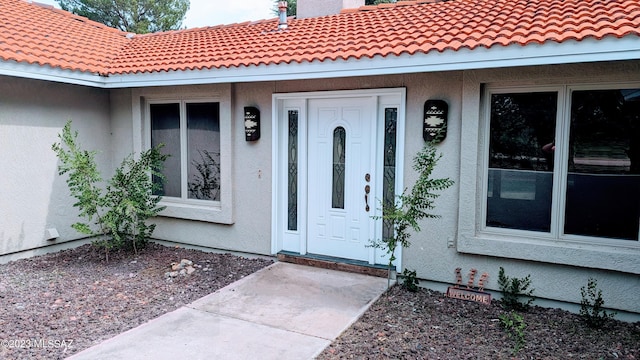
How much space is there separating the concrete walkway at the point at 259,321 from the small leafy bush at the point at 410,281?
30cm

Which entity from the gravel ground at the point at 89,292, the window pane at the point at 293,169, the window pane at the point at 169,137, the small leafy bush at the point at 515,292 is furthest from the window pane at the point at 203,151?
the small leafy bush at the point at 515,292

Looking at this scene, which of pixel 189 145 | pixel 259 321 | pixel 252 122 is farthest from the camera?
pixel 189 145

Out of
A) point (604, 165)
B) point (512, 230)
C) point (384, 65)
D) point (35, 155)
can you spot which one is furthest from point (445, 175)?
point (35, 155)

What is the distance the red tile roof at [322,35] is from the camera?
548cm

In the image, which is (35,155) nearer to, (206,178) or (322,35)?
(206,178)

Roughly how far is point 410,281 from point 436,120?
2223 millimetres

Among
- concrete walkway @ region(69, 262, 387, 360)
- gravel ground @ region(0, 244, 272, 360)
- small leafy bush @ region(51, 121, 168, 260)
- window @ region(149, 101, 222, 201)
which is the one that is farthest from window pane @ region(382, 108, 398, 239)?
small leafy bush @ region(51, 121, 168, 260)

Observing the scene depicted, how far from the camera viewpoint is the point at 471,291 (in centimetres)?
586

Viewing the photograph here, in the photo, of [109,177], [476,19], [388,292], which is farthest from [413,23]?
[109,177]

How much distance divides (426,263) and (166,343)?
3.52 metres

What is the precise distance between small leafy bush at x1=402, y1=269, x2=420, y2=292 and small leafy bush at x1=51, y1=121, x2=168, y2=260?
13.9 feet

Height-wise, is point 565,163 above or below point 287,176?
above

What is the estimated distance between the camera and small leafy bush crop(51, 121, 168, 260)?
7098 millimetres

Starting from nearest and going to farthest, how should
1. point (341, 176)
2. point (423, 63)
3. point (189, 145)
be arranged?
point (423, 63)
point (341, 176)
point (189, 145)
